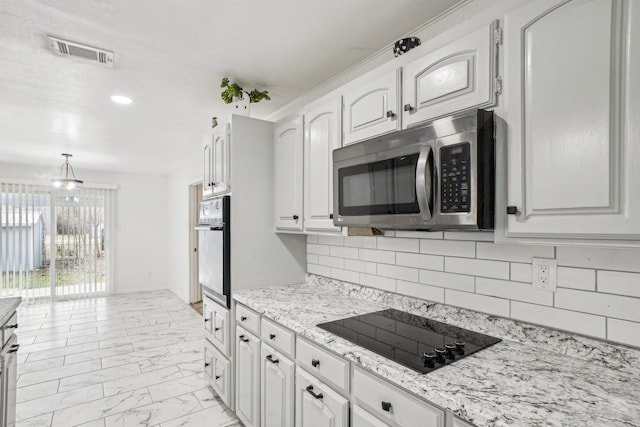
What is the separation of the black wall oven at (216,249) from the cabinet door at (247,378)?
A: 31 centimetres

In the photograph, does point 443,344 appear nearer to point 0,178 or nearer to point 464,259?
point 464,259

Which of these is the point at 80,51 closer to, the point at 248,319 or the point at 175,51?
the point at 175,51

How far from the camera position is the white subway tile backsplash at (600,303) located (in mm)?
1148

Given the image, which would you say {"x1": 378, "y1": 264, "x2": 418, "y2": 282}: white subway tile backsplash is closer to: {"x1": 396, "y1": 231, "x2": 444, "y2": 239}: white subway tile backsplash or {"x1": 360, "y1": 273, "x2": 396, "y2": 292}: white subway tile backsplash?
{"x1": 360, "y1": 273, "x2": 396, "y2": 292}: white subway tile backsplash

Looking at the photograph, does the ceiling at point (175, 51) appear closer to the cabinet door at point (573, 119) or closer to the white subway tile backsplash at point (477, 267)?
the cabinet door at point (573, 119)

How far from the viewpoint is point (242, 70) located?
2.36 metres

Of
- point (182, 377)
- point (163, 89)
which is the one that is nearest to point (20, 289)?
point (182, 377)

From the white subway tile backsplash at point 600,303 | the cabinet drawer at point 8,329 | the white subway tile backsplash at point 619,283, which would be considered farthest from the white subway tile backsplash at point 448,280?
the cabinet drawer at point 8,329

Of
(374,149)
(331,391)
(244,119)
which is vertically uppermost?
(244,119)

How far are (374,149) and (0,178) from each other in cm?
701

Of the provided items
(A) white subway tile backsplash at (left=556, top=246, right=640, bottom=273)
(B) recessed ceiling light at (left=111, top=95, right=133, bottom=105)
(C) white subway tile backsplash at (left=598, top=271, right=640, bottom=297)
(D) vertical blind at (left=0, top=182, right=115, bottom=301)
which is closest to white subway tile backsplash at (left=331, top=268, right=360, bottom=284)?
(A) white subway tile backsplash at (left=556, top=246, right=640, bottom=273)

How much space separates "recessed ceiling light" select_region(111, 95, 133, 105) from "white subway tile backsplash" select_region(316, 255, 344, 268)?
6.89 ft

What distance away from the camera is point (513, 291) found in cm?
147

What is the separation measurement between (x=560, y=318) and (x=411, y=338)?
22.8 inches
